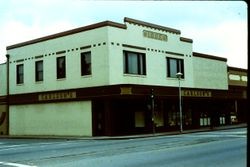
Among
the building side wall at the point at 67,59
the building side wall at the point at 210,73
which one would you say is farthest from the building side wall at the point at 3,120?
the building side wall at the point at 210,73

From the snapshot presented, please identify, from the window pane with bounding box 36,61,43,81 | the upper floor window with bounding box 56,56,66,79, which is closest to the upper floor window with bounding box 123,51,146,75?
the upper floor window with bounding box 56,56,66,79

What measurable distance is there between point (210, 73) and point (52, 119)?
16902 millimetres

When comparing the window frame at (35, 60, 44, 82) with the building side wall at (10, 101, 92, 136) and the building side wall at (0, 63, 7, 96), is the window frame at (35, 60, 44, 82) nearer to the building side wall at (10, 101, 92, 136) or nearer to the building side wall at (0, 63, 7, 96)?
the building side wall at (10, 101, 92, 136)

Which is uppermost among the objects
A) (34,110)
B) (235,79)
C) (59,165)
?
(235,79)

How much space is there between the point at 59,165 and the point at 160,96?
20266mm

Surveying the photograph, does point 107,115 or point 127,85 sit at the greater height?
point 127,85

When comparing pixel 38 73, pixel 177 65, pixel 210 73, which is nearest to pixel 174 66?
pixel 177 65

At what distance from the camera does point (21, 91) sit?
1518 inches

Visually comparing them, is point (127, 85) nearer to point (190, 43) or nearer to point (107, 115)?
point (107, 115)

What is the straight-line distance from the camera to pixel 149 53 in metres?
34.6

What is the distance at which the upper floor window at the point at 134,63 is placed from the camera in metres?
32.7

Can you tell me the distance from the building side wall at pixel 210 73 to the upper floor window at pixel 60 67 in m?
12.5

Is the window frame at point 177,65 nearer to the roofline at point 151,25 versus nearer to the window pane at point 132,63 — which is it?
the roofline at point 151,25

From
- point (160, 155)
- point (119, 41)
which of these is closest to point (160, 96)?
point (119, 41)
